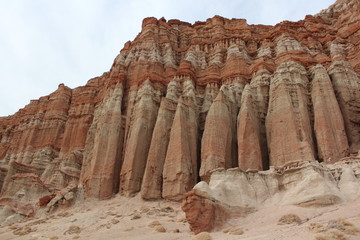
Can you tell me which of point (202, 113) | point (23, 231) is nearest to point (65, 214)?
point (23, 231)

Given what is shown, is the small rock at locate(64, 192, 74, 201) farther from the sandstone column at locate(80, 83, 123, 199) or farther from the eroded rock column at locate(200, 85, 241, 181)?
the eroded rock column at locate(200, 85, 241, 181)

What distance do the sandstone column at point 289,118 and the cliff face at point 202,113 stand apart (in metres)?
0.09

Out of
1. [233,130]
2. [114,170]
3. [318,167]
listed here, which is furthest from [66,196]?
[318,167]

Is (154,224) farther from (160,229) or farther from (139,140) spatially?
(139,140)

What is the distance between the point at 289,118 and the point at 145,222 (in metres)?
13.0

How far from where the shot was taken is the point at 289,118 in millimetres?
Result: 24922

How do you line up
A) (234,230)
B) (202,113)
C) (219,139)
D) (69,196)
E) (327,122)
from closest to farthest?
(234,230)
(327,122)
(219,139)
(69,196)
(202,113)

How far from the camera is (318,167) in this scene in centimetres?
1720

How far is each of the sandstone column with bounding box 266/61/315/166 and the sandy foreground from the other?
7867 millimetres

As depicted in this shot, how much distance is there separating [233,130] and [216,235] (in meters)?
14.9

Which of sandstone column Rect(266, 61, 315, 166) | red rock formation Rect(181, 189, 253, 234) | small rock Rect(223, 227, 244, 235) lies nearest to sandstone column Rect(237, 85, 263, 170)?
sandstone column Rect(266, 61, 315, 166)

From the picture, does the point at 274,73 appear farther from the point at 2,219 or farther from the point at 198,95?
the point at 2,219

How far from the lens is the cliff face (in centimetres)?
2464

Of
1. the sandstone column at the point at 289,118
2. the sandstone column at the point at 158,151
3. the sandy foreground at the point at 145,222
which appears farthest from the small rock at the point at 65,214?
the sandstone column at the point at 289,118
